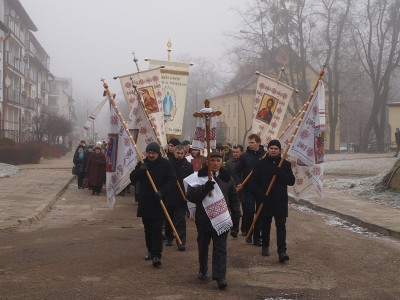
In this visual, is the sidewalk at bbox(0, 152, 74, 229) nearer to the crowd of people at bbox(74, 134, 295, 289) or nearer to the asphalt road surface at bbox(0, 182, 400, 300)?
the asphalt road surface at bbox(0, 182, 400, 300)

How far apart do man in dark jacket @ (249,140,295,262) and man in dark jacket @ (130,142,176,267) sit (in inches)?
52.8

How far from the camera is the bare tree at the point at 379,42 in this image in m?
44.1

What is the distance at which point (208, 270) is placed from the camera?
750cm

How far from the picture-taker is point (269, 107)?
12.3 meters

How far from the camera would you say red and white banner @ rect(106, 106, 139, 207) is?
9.20m

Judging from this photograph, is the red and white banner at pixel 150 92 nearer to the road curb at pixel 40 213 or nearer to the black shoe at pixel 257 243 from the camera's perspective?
the road curb at pixel 40 213

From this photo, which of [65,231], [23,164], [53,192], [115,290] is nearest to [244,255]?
[115,290]

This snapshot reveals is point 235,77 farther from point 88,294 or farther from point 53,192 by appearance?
point 88,294

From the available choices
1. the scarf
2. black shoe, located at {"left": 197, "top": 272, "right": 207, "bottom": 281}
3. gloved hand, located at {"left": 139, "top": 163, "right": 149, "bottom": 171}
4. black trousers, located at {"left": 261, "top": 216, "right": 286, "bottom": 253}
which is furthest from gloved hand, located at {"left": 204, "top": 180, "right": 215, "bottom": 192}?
black trousers, located at {"left": 261, "top": 216, "right": 286, "bottom": 253}

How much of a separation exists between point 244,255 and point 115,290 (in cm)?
270

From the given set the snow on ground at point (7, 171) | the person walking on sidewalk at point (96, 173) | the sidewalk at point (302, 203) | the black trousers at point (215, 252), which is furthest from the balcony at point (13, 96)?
the black trousers at point (215, 252)

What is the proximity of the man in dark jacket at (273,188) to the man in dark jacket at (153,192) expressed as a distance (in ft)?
4.40

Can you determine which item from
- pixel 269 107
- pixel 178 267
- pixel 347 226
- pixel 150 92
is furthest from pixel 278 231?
pixel 150 92

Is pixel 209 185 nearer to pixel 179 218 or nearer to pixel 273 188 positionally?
pixel 273 188
